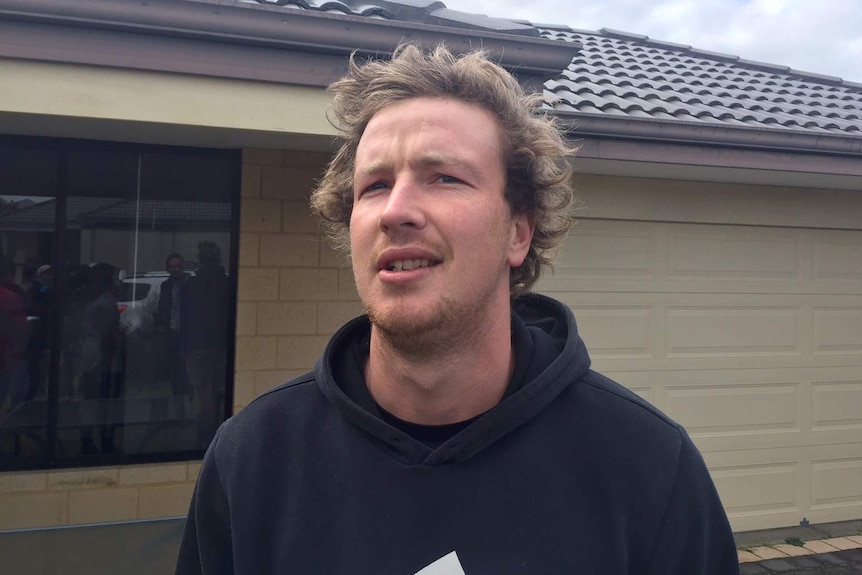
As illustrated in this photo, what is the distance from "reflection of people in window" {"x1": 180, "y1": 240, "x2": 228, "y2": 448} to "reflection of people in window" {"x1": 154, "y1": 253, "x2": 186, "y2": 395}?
0.05 meters

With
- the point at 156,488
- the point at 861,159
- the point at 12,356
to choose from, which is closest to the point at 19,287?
the point at 12,356

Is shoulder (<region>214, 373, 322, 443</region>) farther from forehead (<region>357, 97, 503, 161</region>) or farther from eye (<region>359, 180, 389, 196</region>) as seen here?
forehead (<region>357, 97, 503, 161</region>)

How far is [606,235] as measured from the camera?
564 centimetres

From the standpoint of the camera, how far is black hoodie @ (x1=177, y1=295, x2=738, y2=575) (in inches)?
56.8

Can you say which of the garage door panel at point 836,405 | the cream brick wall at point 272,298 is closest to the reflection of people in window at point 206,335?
the cream brick wall at point 272,298

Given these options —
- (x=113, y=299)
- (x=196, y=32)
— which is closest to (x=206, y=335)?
(x=113, y=299)

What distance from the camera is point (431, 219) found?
1.54 m

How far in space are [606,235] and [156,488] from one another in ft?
12.6

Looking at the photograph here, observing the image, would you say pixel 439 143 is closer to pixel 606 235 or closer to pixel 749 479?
pixel 606 235

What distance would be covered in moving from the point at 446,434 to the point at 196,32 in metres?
2.95

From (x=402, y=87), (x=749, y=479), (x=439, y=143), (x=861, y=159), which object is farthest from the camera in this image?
(x=749, y=479)

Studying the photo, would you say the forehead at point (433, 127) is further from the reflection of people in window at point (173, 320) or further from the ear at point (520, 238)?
the reflection of people in window at point (173, 320)

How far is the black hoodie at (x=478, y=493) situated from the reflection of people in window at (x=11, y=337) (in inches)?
159

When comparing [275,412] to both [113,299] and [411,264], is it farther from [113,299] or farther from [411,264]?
[113,299]
